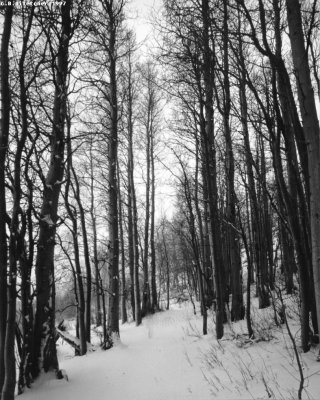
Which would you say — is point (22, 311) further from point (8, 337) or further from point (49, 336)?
point (8, 337)

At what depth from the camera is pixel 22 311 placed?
4348 mm

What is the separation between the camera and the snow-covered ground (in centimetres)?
307

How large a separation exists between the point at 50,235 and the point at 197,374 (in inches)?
110

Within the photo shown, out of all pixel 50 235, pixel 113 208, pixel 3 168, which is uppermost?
pixel 113 208

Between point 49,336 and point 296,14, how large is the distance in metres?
4.74

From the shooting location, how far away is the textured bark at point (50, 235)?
442cm

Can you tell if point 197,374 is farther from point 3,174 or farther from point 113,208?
point 113,208

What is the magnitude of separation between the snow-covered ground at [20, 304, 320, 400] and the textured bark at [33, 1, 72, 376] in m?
0.33

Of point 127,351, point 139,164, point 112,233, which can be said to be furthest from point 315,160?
point 139,164

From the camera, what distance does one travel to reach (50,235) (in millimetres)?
4781

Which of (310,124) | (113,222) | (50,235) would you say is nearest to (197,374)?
(50,235)

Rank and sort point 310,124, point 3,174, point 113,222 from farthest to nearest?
point 113,222 → point 3,174 → point 310,124

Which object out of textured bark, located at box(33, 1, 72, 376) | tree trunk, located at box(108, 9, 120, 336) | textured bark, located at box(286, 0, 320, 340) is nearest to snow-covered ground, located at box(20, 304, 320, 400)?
textured bark, located at box(33, 1, 72, 376)

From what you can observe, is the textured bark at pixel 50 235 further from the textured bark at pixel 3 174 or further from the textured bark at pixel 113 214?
the textured bark at pixel 113 214
